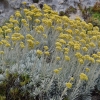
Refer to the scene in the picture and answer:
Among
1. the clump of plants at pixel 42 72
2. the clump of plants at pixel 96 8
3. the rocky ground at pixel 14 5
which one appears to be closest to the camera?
the clump of plants at pixel 42 72

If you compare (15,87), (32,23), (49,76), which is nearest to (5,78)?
(15,87)

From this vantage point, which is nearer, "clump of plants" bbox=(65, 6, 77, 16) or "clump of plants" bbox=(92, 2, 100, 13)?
"clump of plants" bbox=(65, 6, 77, 16)

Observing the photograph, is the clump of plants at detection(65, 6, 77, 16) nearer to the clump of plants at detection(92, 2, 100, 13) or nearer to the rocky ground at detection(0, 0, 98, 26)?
the rocky ground at detection(0, 0, 98, 26)

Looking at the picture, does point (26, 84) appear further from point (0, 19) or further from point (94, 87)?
point (0, 19)

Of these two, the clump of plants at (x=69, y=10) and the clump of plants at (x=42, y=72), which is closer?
the clump of plants at (x=42, y=72)

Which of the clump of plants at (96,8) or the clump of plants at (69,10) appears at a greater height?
the clump of plants at (69,10)

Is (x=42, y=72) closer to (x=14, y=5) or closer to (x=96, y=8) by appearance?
(x=14, y=5)

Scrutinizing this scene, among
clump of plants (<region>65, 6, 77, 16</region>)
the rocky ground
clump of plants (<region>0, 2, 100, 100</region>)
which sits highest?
the rocky ground

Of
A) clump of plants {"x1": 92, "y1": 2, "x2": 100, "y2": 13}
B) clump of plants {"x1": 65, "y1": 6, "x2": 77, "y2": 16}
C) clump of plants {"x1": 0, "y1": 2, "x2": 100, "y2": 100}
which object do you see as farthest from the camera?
clump of plants {"x1": 92, "y1": 2, "x2": 100, "y2": 13}

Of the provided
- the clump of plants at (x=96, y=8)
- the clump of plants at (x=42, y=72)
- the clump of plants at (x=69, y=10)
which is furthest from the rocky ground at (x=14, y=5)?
the clump of plants at (x=42, y=72)

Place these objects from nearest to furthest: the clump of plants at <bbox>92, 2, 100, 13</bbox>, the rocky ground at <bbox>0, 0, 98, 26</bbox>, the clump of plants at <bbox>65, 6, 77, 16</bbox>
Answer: the rocky ground at <bbox>0, 0, 98, 26</bbox>, the clump of plants at <bbox>65, 6, 77, 16</bbox>, the clump of plants at <bbox>92, 2, 100, 13</bbox>

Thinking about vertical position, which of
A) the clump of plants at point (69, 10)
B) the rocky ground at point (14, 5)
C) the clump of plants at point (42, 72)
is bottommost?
the clump of plants at point (42, 72)

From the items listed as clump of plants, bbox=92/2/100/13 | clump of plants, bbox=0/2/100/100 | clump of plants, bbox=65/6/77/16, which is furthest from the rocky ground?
clump of plants, bbox=0/2/100/100

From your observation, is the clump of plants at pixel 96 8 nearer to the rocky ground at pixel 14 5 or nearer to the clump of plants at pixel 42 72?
the rocky ground at pixel 14 5
